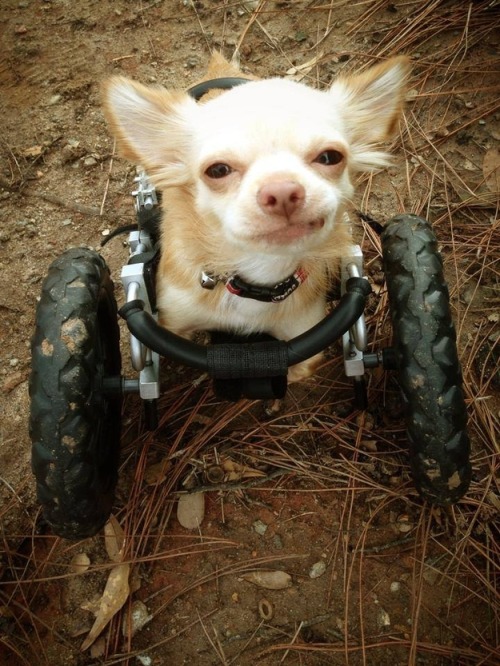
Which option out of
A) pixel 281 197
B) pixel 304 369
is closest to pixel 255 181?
pixel 281 197

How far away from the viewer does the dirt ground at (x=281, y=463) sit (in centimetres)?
191

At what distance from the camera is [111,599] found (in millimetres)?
1941

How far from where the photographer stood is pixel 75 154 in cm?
311

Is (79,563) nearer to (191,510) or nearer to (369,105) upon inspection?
(191,510)

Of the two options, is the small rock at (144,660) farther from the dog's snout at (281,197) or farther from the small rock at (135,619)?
the dog's snout at (281,197)

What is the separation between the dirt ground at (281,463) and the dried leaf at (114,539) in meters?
0.03

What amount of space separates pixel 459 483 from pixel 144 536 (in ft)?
4.22

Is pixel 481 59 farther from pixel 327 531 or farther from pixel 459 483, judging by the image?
pixel 327 531

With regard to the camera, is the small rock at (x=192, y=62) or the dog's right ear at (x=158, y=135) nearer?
the dog's right ear at (x=158, y=135)

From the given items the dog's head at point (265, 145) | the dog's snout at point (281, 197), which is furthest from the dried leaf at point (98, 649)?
the dog's snout at point (281, 197)

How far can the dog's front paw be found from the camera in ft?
7.59

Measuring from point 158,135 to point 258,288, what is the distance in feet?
2.29

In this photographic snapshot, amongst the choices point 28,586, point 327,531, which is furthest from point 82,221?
point 327,531

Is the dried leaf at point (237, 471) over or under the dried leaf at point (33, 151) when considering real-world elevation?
under
